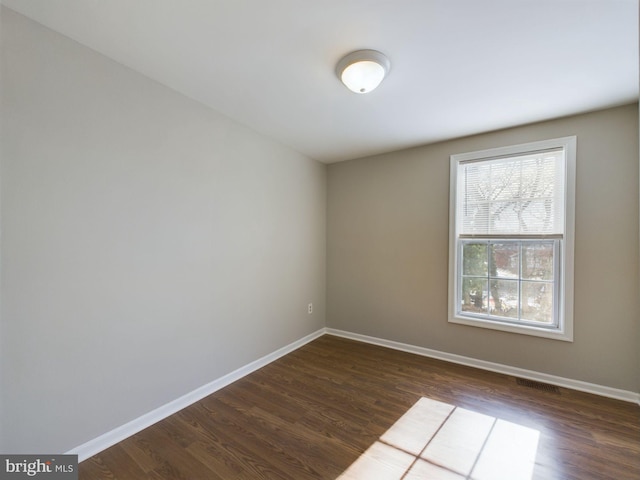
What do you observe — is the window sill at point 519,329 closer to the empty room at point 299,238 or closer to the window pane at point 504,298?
the empty room at point 299,238

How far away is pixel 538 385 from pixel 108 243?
144 inches

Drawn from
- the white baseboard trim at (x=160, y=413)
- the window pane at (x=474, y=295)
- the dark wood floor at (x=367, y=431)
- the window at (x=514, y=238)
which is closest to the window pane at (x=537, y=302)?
the window at (x=514, y=238)

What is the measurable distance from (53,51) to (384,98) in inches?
83.2

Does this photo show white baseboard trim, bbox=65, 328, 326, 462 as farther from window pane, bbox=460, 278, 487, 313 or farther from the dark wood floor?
window pane, bbox=460, 278, 487, 313

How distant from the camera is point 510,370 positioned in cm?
267

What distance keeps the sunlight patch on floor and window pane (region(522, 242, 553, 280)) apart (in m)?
1.36

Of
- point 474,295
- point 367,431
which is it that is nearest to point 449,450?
point 367,431

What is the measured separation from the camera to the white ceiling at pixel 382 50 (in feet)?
4.47

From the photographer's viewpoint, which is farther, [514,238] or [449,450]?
[514,238]

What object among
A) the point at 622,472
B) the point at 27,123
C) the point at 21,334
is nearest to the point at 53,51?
the point at 27,123

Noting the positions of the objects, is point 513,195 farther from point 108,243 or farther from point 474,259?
point 108,243

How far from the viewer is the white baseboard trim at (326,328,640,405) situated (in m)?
2.25

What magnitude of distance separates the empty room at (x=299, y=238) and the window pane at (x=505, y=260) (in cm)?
2

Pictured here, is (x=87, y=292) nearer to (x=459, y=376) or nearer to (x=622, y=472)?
(x=459, y=376)
